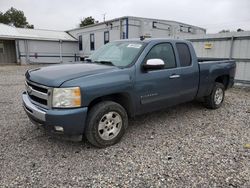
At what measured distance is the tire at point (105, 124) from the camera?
3.43 meters

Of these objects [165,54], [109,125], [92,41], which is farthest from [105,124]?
[92,41]

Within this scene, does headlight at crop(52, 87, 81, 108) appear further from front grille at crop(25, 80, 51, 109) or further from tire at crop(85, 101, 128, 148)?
Answer: tire at crop(85, 101, 128, 148)

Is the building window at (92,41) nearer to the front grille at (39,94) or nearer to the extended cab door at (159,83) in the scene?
the extended cab door at (159,83)

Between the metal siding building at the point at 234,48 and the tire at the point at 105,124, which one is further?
the metal siding building at the point at 234,48

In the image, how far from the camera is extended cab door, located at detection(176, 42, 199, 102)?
15.6 ft

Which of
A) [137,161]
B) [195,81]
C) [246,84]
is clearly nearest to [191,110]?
[195,81]

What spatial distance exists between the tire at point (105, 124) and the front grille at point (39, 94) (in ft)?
2.25

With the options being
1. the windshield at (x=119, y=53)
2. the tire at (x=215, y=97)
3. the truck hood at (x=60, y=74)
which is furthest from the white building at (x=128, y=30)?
the truck hood at (x=60, y=74)

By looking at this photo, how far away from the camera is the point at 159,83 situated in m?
4.19

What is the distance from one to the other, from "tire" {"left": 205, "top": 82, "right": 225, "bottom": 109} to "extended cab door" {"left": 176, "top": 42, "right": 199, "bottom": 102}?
36.8 inches

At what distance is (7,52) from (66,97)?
24182mm

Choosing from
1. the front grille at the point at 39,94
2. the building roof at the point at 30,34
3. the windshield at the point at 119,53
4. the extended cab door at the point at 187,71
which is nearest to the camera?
the front grille at the point at 39,94

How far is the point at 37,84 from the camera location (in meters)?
3.44

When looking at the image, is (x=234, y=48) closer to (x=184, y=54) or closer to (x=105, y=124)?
(x=184, y=54)
